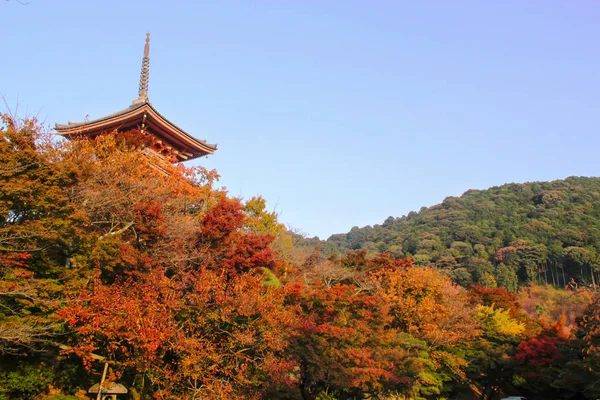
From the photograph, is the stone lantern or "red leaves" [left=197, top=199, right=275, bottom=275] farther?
"red leaves" [left=197, top=199, right=275, bottom=275]

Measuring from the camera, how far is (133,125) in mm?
21781

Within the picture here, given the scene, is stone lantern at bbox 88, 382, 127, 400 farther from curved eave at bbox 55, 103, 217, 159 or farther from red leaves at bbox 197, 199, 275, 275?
curved eave at bbox 55, 103, 217, 159

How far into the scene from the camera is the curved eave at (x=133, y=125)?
20688 mm

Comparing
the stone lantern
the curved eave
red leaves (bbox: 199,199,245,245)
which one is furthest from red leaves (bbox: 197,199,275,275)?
the curved eave

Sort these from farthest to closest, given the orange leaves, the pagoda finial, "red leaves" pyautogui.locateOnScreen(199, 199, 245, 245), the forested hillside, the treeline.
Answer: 1. the forested hillside
2. the pagoda finial
3. the orange leaves
4. "red leaves" pyautogui.locateOnScreen(199, 199, 245, 245)
5. the treeline

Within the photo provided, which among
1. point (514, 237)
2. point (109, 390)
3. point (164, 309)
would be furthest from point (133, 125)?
point (514, 237)

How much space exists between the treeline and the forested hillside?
31.4 metres

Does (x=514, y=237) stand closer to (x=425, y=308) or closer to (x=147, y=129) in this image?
(x=425, y=308)

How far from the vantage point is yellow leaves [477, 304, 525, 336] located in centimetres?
2430

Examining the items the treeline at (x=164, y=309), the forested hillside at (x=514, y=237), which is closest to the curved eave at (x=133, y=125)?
the treeline at (x=164, y=309)

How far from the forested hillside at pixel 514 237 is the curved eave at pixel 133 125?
34391mm

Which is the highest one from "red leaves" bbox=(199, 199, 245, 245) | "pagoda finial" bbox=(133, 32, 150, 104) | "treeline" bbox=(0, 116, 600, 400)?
"pagoda finial" bbox=(133, 32, 150, 104)

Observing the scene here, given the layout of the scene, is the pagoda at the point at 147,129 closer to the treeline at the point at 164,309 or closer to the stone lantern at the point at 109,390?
the treeline at the point at 164,309

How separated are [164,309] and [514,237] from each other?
59967 mm
